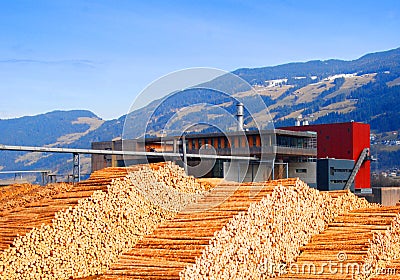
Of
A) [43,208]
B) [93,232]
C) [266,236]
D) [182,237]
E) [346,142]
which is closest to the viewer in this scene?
[182,237]

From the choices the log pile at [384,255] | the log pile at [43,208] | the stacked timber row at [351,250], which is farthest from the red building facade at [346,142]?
→ the log pile at [43,208]

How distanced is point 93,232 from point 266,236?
4577mm

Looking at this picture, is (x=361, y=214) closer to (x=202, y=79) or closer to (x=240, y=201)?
(x=240, y=201)

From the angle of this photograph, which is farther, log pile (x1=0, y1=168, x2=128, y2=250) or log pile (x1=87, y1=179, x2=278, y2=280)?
log pile (x1=0, y1=168, x2=128, y2=250)

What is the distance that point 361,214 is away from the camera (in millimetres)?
17500

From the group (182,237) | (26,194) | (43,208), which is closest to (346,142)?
(26,194)

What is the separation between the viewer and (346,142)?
56.0 metres

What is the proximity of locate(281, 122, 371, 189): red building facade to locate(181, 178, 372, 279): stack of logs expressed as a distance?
39173 mm

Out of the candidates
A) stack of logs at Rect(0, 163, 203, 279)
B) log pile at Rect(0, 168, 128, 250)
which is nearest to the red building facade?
stack of logs at Rect(0, 163, 203, 279)

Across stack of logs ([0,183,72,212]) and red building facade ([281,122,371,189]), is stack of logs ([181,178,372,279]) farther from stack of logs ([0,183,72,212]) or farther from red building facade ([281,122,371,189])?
red building facade ([281,122,371,189])

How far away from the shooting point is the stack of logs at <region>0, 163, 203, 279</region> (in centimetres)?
1398

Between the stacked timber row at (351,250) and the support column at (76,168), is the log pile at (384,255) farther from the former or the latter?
the support column at (76,168)

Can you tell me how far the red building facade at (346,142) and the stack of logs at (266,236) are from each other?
129ft

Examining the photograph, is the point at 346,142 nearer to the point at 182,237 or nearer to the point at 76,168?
the point at 76,168
